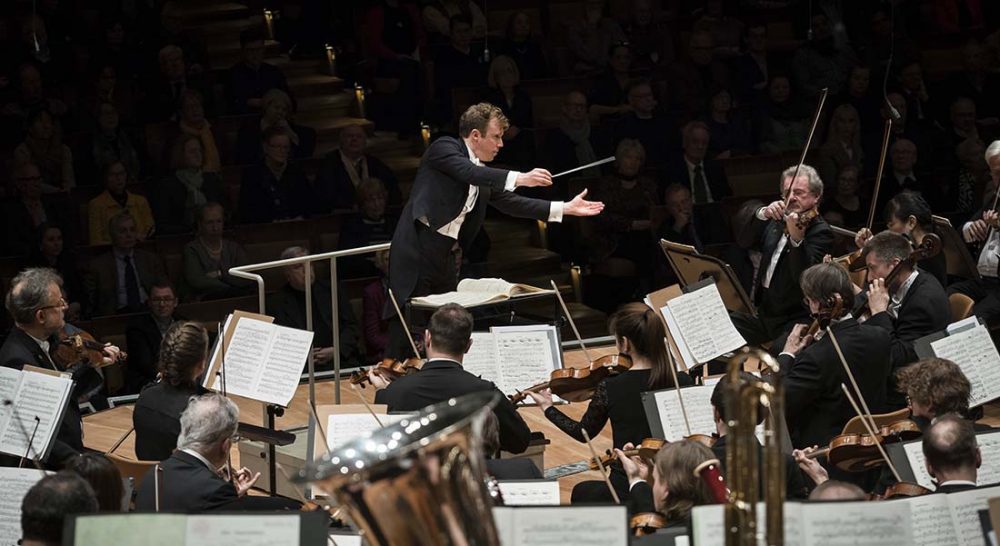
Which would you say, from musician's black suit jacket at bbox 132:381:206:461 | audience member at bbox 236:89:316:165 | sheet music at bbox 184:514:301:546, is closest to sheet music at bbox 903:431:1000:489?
sheet music at bbox 184:514:301:546

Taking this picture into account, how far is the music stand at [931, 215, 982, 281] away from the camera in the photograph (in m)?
6.62

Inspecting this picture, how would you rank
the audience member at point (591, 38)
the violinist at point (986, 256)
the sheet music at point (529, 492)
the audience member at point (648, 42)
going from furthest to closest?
the audience member at point (648, 42) → the audience member at point (591, 38) → the violinist at point (986, 256) → the sheet music at point (529, 492)

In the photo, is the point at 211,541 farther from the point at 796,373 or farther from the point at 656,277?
the point at 656,277

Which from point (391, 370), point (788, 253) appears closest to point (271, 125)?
point (391, 370)

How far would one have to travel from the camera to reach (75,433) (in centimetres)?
513

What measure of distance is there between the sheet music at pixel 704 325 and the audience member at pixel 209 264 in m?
3.30

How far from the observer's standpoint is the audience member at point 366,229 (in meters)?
8.13

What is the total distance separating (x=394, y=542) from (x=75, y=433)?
10.00 ft

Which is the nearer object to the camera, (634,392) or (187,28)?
(634,392)

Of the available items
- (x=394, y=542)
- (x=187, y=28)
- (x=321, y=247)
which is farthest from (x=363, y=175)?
(x=394, y=542)

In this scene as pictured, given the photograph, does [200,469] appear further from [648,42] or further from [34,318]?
[648,42]

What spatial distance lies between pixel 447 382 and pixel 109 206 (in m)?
4.03

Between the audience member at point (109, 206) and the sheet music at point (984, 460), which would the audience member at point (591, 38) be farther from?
the sheet music at point (984, 460)

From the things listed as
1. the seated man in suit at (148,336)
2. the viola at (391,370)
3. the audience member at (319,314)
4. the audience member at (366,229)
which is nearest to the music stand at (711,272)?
the viola at (391,370)
